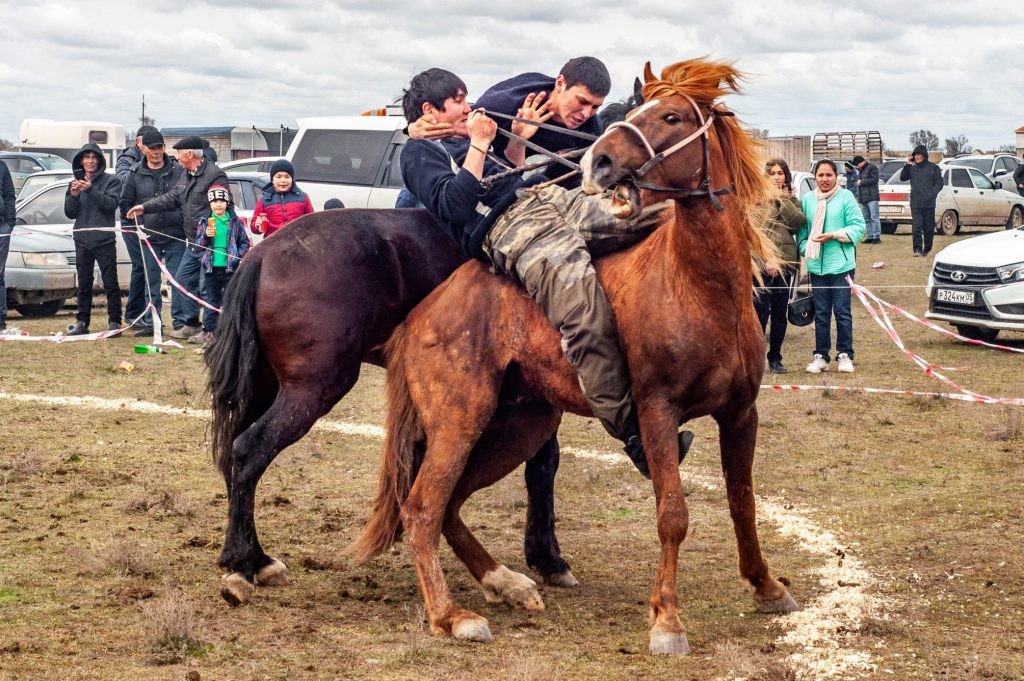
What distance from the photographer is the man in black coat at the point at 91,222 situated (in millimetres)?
14219

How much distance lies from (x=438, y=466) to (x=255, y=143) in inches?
1274

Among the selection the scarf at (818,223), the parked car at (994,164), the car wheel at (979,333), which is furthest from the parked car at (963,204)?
the scarf at (818,223)

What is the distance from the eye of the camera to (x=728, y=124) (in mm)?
4770

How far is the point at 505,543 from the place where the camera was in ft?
21.8

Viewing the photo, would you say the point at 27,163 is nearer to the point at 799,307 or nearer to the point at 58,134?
the point at 58,134

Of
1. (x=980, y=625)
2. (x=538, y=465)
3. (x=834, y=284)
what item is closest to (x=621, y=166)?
(x=538, y=465)

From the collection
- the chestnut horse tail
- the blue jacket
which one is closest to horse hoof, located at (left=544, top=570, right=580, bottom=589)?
the chestnut horse tail

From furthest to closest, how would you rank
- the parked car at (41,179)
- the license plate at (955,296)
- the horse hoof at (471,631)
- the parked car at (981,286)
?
the parked car at (41,179) < the license plate at (955,296) < the parked car at (981,286) < the horse hoof at (471,631)

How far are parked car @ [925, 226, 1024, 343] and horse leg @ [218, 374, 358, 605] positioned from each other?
10.0m

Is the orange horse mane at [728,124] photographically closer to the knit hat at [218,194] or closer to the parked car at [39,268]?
the knit hat at [218,194]

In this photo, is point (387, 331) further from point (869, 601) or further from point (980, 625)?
point (980, 625)

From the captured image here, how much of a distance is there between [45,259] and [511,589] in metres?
12.5

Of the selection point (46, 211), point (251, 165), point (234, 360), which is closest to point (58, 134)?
point (251, 165)

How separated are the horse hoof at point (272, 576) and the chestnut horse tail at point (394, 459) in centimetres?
38
